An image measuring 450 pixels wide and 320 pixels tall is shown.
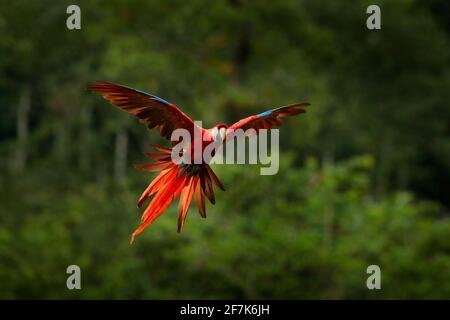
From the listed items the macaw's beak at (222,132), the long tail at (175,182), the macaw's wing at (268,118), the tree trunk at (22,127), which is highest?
the tree trunk at (22,127)

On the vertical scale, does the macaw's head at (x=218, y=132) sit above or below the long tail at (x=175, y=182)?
above

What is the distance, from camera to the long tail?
2.21m

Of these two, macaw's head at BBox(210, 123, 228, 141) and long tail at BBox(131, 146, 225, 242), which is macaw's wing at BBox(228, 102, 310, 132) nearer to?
macaw's head at BBox(210, 123, 228, 141)

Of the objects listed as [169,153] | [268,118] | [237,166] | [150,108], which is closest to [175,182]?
[169,153]

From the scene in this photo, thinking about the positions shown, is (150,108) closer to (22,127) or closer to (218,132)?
(218,132)

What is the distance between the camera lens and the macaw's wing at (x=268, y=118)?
7.47 ft

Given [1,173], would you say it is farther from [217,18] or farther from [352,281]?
[352,281]

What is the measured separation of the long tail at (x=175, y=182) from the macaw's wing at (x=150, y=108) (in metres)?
0.07

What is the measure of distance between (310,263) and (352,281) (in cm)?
61

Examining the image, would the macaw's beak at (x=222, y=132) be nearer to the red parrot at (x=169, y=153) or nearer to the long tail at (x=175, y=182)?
the red parrot at (x=169, y=153)

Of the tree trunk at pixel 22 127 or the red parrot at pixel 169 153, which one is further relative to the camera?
the tree trunk at pixel 22 127

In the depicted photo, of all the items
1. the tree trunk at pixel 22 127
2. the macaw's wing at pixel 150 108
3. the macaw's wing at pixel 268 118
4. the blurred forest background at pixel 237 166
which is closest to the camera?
the macaw's wing at pixel 150 108

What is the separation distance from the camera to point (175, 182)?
2.24 metres

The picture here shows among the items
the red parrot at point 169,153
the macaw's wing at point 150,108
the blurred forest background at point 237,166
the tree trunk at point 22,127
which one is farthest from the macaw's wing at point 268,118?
the tree trunk at point 22,127
